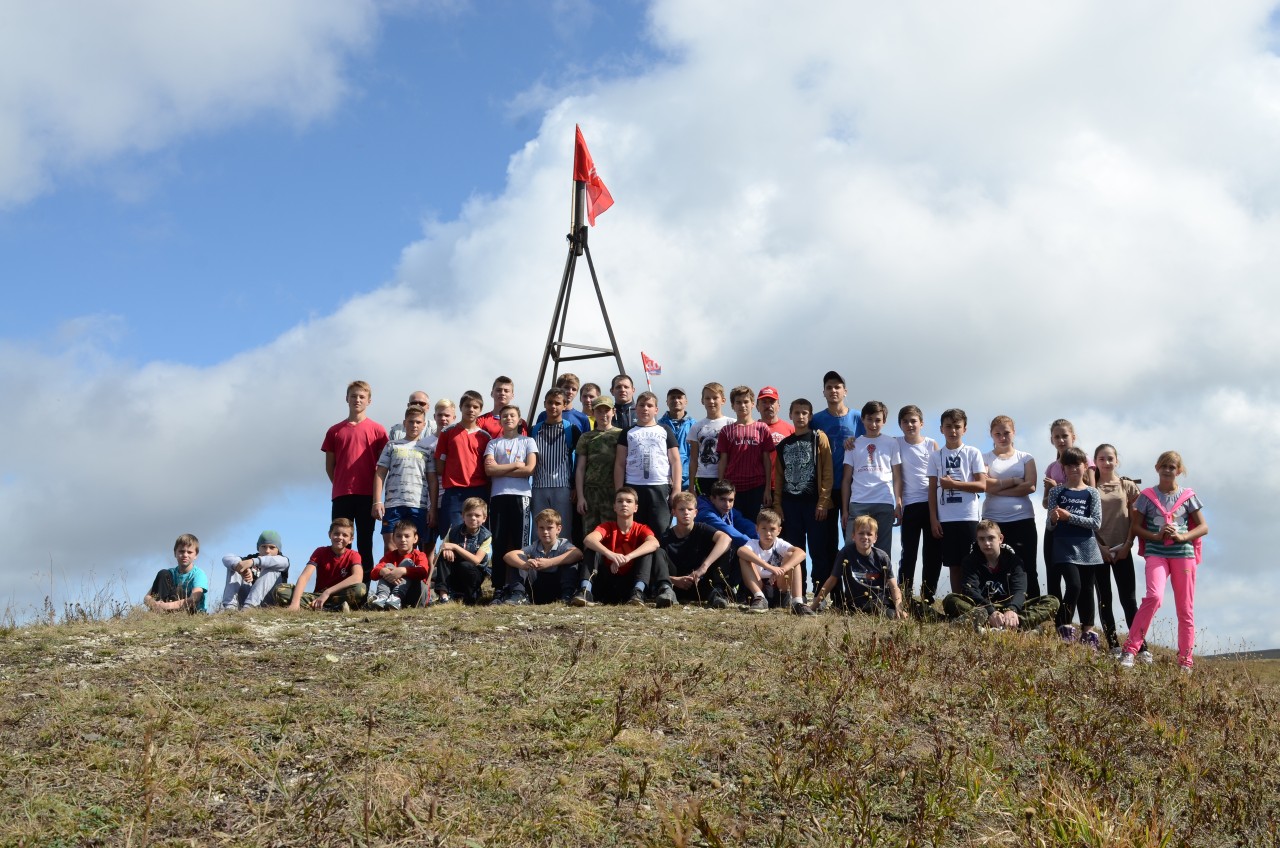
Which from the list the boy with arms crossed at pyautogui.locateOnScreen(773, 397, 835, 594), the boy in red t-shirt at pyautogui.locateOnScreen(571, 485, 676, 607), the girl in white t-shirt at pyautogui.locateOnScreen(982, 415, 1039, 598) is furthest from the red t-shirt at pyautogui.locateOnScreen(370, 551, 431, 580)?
the girl in white t-shirt at pyautogui.locateOnScreen(982, 415, 1039, 598)

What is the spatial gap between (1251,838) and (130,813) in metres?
5.86

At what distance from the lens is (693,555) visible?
37.4ft

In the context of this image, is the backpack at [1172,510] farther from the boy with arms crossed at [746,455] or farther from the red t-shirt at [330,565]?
the red t-shirt at [330,565]

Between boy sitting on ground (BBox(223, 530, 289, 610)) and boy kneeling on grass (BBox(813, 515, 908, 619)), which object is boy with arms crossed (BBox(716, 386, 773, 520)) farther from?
boy sitting on ground (BBox(223, 530, 289, 610))

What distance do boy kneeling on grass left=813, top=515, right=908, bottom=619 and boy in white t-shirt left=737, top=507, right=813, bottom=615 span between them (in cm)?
32

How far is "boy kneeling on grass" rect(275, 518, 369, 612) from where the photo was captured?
11.1 meters

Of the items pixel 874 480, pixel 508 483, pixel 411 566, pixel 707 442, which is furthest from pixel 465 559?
pixel 874 480

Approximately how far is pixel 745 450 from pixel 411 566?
12.0 feet

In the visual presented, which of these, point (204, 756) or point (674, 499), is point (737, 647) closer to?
point (674, 499)

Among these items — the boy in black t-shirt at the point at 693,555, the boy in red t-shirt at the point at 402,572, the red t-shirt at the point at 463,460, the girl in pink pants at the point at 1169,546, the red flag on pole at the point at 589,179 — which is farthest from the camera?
the red flag on pole at the point at 589,179

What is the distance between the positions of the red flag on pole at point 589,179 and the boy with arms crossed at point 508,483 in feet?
23.5

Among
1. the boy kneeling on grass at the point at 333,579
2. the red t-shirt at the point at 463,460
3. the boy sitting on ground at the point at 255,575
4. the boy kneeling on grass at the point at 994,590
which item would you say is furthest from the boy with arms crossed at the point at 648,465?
the boy sitting on ground at the point at 255,575

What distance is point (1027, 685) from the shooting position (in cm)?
809

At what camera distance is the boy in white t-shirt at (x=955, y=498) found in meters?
11.1
